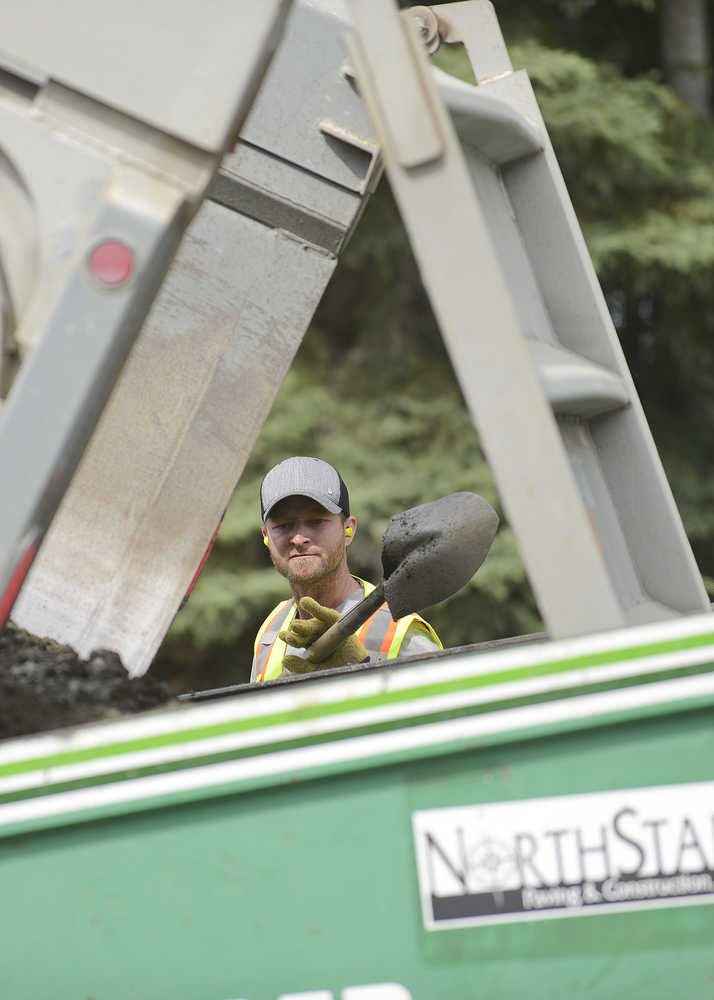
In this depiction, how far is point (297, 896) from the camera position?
1408mm

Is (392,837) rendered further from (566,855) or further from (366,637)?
(366,637)

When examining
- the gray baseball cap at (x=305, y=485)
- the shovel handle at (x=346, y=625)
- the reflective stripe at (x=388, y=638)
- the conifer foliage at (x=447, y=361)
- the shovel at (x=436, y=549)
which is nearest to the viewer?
the shovel at (x=436, y=549)

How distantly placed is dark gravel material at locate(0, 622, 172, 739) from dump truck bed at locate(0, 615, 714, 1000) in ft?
0.90

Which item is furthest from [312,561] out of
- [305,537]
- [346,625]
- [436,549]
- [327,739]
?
[327,739]

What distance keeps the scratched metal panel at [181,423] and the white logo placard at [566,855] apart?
1.28 meters

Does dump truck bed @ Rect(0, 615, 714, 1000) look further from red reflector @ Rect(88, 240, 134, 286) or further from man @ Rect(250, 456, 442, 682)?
man @ Rect(250, 456, 442, 682)

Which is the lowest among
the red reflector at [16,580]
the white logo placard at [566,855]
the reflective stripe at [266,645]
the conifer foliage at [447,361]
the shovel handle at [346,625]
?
the white logo placard at [566,855]

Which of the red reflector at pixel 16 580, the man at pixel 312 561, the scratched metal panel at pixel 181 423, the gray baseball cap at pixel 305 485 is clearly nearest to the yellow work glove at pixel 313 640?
the man at pixel 312 561

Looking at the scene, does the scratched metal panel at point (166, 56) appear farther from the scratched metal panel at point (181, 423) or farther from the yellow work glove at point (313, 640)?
the yellow work glove at point (313, 640)

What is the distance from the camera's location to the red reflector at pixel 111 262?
1.45 meters

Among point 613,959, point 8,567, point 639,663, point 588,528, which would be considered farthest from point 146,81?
point 613,959

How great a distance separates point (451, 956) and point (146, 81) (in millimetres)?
1122

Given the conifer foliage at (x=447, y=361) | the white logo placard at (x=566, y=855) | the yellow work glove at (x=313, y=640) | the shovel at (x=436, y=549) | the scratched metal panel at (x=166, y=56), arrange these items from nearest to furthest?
the white logo placard at (x=566, y=855), the scratched metal panel at (x=166, y=56), the shovel at (x=436, y=549), the yellow work glove at (x=313, y=640), the conifer foliage at (x=447, y=361)

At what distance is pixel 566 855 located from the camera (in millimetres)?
1374
